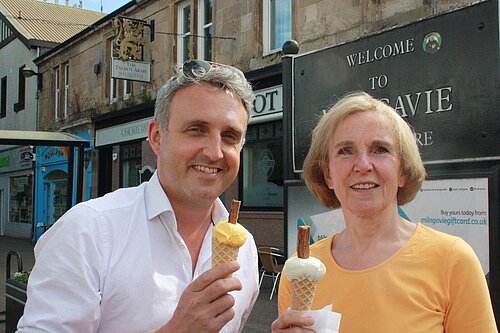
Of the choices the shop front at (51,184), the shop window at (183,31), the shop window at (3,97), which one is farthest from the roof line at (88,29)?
the shop window at (3,97)

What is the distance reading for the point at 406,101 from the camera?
3367 millimetres

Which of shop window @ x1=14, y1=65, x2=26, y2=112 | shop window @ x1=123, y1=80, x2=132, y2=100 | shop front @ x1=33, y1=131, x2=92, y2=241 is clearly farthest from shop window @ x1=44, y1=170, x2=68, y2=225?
shop window @ x1=123, y1=80, x2=132, y2=100

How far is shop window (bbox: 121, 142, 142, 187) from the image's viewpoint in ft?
57.2

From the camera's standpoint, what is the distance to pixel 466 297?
1.82 meters

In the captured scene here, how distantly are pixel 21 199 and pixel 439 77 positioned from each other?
25.9 metres

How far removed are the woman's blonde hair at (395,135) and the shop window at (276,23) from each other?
9.86m

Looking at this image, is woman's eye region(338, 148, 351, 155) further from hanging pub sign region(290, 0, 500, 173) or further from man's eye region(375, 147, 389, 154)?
hanging pub sign region(290, 0, 500, 173)

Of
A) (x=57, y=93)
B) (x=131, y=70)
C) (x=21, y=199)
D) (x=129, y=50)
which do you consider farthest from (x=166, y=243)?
(x=21, y=199)

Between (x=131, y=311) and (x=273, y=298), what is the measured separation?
25.3ft

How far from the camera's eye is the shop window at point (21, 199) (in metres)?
25.2

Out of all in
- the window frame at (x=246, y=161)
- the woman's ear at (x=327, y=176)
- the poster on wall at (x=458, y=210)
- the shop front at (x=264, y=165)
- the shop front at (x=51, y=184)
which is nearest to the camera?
the woman's ear at (x=327, y=176)

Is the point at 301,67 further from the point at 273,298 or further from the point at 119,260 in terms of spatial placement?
the point at 273,298

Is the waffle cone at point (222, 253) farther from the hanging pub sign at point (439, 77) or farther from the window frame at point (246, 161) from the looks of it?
the window frame at point (246, 161)

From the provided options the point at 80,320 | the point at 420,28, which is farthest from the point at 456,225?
the point at 80,320
